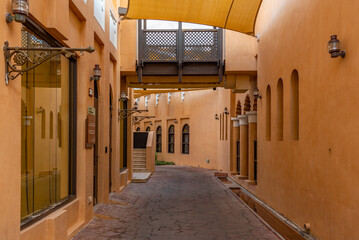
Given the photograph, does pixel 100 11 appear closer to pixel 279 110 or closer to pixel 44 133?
pixel 44 133

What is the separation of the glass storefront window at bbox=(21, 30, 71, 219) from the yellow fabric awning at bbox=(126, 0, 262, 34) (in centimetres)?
386

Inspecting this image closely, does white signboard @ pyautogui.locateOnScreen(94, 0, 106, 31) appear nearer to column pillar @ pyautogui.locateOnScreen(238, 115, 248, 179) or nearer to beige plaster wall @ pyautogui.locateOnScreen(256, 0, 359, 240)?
beige plaster wall @ pyautogui.locateOnScreen(256, 0, 359, 240)

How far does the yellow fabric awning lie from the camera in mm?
9656

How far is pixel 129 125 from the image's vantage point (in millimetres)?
14266

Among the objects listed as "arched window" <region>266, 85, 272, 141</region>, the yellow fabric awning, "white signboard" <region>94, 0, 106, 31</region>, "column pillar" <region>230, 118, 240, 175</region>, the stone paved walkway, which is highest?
the yellow fabric awning

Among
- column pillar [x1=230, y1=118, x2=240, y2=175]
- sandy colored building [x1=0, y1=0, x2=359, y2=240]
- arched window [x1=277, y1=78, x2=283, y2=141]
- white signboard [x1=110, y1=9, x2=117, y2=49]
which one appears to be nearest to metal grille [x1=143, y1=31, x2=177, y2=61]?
sandy colored building [x1=0, y1=0, x2=359, y2=240]

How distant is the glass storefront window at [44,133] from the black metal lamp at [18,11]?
821 millimetres

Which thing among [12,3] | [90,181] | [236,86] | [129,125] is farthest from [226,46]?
[12,3]

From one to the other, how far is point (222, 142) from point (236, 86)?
713cm

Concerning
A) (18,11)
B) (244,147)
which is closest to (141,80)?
(244,147)

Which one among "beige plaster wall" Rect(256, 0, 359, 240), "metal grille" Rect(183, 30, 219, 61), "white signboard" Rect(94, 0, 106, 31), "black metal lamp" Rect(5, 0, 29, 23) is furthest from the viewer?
"metal grille" Rect(183, 30, 219, 61)

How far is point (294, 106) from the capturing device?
7.89 m

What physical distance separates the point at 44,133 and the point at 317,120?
4296 mm

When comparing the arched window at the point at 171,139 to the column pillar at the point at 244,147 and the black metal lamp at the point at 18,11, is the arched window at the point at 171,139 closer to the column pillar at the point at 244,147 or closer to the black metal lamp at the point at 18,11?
the column pillar at the point at 244,147
